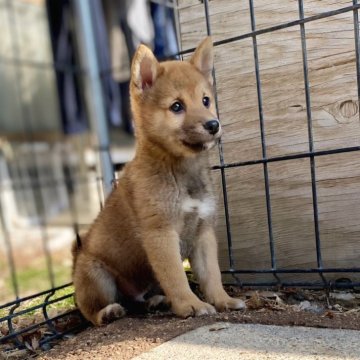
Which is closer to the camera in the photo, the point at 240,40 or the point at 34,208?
the point at 240,40

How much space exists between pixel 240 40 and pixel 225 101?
339mm

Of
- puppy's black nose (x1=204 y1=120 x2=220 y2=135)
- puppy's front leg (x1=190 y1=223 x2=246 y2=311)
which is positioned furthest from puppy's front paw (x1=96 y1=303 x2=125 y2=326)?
puppy's black nose (x1=204 y1=120 x2=220 y2=135)

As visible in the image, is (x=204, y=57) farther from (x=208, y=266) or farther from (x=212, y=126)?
(x=208, y=266)

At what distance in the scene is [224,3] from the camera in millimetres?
2932

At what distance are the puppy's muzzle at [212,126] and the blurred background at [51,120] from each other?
16.1 feet

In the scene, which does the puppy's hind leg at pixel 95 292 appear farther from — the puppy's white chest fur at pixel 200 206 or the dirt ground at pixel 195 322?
the puppy's white chest fur at pixel 200 206

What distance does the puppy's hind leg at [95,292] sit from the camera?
8.40 ft

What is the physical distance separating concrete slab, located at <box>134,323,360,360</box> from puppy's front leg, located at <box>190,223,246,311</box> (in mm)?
368

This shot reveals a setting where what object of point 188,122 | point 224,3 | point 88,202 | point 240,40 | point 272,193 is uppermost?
point 224,3

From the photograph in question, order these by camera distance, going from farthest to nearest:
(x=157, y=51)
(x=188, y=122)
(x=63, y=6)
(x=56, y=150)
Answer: (x=56, y=150) → (x=63, y=6) → (x=157, y=51) → (x=188, y=122)

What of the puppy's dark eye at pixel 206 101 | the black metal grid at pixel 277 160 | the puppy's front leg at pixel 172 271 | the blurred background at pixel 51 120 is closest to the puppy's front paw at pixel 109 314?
the puppy's front leg at pixel 172 271

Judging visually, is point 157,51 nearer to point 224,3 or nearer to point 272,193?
point 224,3

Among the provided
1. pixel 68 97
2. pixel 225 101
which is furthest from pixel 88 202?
pixel 225 101

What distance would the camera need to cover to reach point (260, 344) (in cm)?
192
